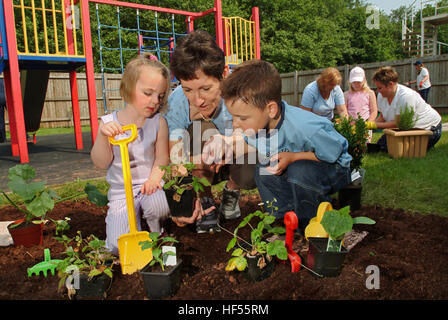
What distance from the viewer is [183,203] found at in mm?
1804

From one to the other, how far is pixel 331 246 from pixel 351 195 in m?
0.97

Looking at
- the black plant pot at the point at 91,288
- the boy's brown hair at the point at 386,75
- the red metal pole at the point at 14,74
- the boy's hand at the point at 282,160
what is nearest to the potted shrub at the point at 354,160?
the boy's hand at the point at 282,160

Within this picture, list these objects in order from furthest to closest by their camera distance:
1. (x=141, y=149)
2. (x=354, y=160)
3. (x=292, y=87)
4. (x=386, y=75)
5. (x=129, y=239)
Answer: (x=292, y=87) → (x=386, y=75) → (x=354, y=160) → (x=141, y=149) → (x=129, y=239)

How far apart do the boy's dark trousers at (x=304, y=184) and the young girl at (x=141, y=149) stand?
66 centimetres

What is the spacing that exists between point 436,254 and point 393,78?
354 cm

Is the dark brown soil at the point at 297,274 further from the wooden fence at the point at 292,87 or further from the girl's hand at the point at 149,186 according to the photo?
the wooden fence at the point at 292,87

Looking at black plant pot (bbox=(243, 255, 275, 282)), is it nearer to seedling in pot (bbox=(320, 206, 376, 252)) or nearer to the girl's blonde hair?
seedling in pot (bbox=(320, 206, 376, 252))

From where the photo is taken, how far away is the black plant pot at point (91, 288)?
137 cm

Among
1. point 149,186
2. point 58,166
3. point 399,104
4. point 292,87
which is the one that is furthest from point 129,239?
point 292,87

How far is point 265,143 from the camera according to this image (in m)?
2.01

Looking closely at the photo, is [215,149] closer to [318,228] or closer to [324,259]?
[318,228]
